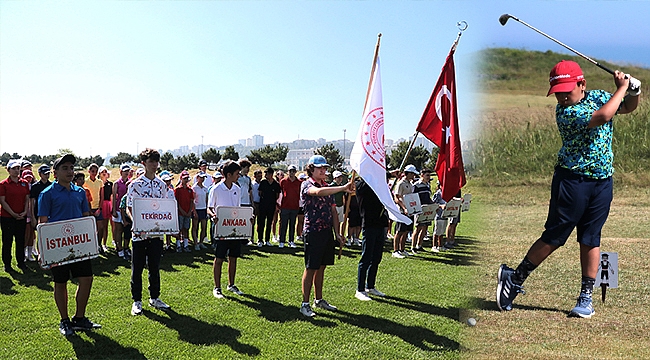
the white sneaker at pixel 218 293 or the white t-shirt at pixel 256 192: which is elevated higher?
the white t-shirt at pixel 256 192

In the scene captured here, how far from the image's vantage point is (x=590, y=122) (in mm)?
3746

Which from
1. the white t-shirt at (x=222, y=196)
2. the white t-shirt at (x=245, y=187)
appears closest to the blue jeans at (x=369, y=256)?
the white t-shirt at (x=222, y=196)

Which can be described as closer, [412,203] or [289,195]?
[412,203]

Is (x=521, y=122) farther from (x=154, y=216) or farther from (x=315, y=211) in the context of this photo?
(x=154, y=216)

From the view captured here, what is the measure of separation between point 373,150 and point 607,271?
2.78 m

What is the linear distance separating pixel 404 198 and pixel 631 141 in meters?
6.60

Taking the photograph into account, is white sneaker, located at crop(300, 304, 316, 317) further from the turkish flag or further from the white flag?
the turkish flag

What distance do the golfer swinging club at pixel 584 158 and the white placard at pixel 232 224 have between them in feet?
15.2

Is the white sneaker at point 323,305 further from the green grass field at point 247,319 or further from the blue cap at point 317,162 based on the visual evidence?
the blue cap at point 317,162

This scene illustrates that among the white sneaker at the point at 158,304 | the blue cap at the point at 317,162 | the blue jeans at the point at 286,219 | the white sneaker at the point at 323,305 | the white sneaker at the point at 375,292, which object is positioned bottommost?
the white sneaker at the point at 375,292

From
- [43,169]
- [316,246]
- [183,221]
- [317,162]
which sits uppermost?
[317,162]

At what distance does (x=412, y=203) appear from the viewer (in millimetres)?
11680

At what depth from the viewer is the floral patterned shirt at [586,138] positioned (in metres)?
3.82

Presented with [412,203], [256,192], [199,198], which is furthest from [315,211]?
[256,192]
